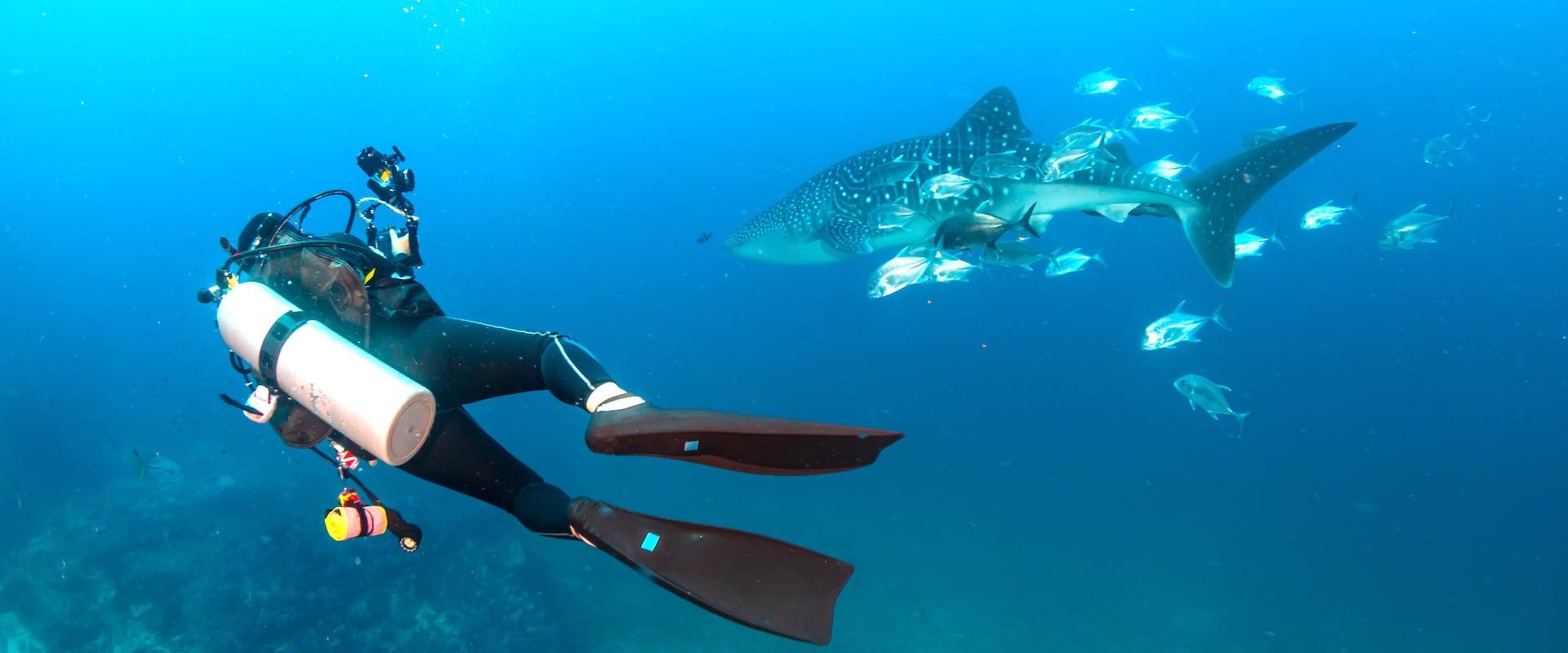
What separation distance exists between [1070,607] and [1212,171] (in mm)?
10672

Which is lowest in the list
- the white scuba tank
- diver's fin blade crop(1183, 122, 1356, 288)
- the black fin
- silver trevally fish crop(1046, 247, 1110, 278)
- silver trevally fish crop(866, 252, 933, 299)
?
silver trevally fish crop(1046, 247, 1110, 278)

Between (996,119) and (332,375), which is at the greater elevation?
(332,375)

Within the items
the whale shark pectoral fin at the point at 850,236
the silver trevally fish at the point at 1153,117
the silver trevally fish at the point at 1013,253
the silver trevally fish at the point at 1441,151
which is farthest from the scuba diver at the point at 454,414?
the silver trevally fish at the point at 1441,151

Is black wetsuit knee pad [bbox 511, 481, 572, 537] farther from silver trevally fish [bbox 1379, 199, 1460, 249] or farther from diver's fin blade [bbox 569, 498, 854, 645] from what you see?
silver trevally fish [bbox 1379, 199, 1460, 249]

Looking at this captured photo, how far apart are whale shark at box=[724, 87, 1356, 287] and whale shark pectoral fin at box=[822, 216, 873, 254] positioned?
0.04 ft

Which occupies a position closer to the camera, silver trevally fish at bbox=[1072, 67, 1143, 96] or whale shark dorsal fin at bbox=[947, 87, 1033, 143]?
whale shark dorsal fin at bbox=[947, 87, 1033, 143]

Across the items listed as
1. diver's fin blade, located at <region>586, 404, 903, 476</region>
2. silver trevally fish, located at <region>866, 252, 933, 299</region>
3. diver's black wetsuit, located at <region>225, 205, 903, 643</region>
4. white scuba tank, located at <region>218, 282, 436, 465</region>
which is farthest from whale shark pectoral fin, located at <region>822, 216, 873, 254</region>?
white scuba tank, located at <region>218, 282, 436, 465</region>

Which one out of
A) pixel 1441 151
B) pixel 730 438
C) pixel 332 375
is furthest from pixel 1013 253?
pixel 1441 151

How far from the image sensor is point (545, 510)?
323 centimetres

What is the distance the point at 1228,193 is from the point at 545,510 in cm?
724

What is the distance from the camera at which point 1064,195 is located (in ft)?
25.3

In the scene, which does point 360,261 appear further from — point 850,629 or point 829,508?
point 829,508

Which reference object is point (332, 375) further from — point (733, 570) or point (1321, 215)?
point (1321, 215)

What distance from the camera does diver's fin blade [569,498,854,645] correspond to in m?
2.40
